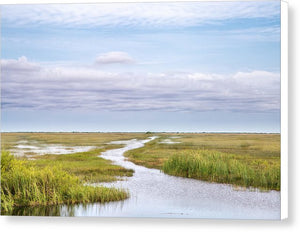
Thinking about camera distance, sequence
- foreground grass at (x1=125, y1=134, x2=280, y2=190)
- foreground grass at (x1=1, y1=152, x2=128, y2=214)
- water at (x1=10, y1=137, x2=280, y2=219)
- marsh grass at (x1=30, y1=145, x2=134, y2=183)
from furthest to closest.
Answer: marsh grass at (x1=30, y1=145, x2=134, y2=183)
foreground grass at (x1=1, y1=152, x2=128, y2=214)
foreground grass at (x1=125, y1=134, x2=280, y2=190)
water at (x1=10, y1=137, x2=280, y2=219)

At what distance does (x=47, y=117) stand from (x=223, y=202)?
321cm

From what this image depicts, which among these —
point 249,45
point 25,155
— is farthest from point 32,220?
point 249,45

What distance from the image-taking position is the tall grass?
24.7 feet

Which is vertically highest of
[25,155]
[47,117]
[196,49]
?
[196,49]

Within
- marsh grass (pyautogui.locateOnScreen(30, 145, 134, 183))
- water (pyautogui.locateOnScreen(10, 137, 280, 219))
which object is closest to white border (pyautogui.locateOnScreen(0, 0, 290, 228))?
water (pyautogui.locateOnScreen(10, 137, 280, 219))

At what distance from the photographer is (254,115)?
292 inches

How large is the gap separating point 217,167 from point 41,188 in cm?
293

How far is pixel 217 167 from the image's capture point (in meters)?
7.73

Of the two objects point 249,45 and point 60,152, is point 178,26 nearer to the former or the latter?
point 249,45

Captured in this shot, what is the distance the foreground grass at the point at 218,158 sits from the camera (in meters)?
7.44
